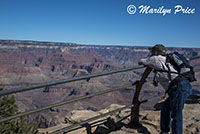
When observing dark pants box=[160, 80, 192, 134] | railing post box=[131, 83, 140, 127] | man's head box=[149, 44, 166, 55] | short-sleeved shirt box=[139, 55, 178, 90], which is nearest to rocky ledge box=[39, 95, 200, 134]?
railing post box=[131, 83, 140, 127]

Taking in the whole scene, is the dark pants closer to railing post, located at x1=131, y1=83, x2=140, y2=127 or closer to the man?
the man

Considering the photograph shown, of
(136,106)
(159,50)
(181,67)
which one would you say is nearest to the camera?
(181,67)

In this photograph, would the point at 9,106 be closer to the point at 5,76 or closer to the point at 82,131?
the point at 82,131

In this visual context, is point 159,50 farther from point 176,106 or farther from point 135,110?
point 135,110

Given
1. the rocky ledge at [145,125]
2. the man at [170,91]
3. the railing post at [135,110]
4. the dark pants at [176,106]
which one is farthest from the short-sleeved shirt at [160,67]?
the rocky ledge at [145,125]

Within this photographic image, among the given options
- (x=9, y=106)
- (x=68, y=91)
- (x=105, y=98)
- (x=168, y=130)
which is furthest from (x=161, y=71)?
(x=68, y=91)

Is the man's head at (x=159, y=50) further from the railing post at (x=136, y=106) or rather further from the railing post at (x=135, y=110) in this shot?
the railing post at (x=135, y=110)

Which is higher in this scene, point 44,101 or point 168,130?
point 168,130

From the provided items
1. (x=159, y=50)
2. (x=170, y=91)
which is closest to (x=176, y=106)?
(x=170, y=91)
